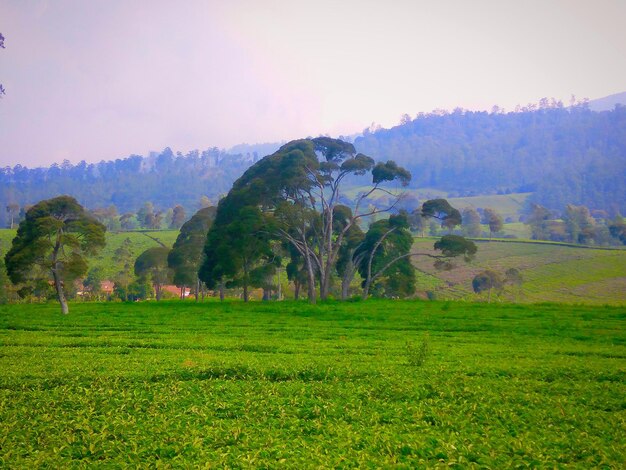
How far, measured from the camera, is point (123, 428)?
8602 millimetres

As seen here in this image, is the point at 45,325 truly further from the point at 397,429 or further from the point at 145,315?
the point at 397,429

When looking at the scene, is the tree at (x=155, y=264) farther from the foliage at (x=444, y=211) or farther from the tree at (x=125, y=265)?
the foliage at (x=444, y=211)

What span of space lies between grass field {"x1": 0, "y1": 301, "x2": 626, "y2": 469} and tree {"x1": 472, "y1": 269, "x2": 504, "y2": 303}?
5441 centimetres

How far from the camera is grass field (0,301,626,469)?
751 centimetres

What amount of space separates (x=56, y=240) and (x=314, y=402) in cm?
3178

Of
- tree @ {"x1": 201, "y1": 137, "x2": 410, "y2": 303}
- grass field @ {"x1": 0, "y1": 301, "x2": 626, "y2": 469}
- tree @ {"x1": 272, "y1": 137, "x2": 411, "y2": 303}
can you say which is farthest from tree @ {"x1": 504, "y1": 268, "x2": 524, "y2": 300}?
grass field @ {"x1": 0, "y1": 301, "x2": 626, "y2": 469}

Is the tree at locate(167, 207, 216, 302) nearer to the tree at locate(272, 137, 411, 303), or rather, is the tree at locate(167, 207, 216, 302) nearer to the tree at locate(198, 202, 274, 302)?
the tree at locate(198, 202, 274, 302)

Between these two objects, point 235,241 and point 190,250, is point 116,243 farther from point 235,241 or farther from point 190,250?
point 235,241

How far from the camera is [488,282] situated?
72188 millimetres

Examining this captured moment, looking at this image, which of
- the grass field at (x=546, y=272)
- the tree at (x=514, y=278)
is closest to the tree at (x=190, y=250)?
the grass field at (x=546, y=272)

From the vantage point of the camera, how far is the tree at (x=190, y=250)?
56625 millimetres

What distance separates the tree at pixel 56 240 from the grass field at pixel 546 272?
166 ft

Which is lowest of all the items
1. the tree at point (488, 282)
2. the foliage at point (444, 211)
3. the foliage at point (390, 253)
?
the tree at point (488, 282)

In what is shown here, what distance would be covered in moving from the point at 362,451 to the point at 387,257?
3886 centimetres
